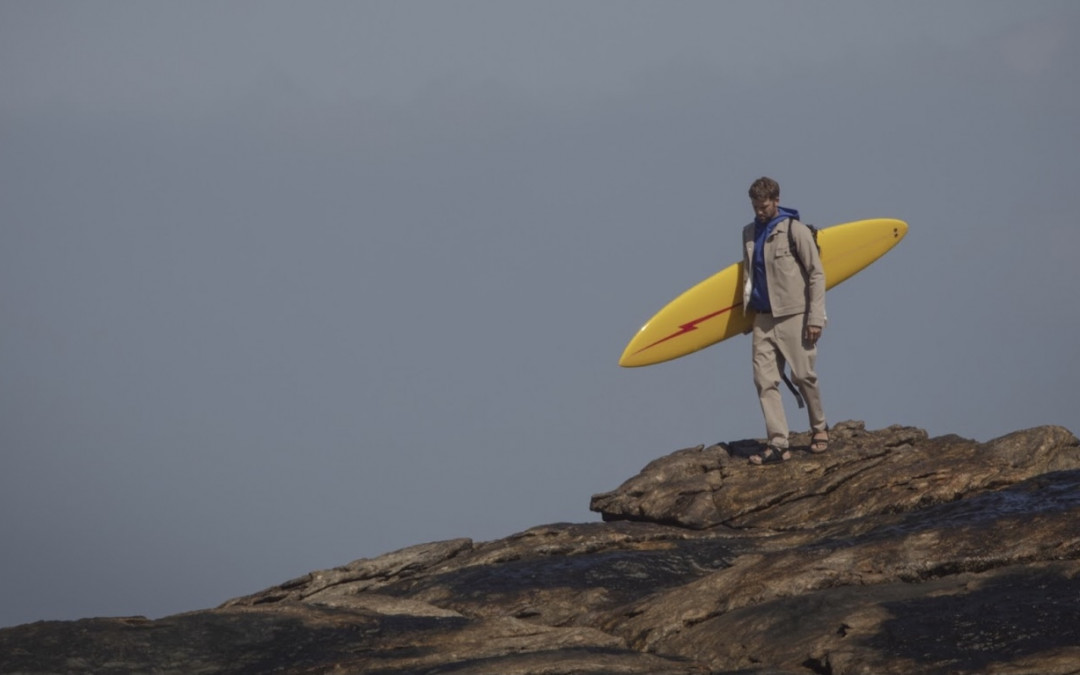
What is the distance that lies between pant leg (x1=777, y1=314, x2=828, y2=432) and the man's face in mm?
1106

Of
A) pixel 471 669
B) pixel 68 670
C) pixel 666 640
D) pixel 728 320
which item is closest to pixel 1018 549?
pixel 666 640

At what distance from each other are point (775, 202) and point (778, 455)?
2.69m

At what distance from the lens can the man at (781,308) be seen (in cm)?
1486

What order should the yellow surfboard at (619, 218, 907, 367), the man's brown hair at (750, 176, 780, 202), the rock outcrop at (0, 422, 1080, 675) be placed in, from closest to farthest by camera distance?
1. the rock outcrop at (0, 422, 1080, 675)
2. the man's brown hair at (750, 176, 780, 202)
3. the yellow surfboard at (619, 218, 907, 367)

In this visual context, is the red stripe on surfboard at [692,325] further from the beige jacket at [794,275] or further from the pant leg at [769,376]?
the beige jacket at [794,275]

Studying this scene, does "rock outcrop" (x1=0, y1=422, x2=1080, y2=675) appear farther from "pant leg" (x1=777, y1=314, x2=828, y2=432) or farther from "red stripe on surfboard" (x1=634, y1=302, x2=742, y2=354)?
"red stripe on surfboard" (x1=634, y1=302, x2=742, y2=354)

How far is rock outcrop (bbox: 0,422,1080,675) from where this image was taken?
821cm

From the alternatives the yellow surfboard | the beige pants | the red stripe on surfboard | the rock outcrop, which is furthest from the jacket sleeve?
the rock outcrop

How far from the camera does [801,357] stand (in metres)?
15.1

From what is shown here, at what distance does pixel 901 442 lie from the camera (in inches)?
587

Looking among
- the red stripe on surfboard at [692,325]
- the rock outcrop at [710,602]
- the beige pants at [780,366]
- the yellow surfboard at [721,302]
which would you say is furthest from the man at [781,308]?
the rock outcrop at [710,602]

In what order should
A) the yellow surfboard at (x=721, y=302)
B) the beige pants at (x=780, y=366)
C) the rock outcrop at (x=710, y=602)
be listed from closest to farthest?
the rock outcrop at (x=710, y=602)
the beige pants at (x=780, y=366)
the yellow surfboard at (x=721, y=302)

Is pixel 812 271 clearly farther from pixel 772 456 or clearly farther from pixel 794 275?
pixel 772 456

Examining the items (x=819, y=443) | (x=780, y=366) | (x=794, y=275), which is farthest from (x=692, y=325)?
(x=819, y=443)
